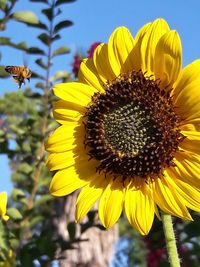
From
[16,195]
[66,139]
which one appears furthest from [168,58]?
[16,195]

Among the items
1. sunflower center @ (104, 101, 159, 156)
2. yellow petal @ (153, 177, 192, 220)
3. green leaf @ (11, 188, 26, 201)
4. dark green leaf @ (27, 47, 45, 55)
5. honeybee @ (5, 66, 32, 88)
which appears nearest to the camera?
yellow petal @ (153, 177, 192, 220)

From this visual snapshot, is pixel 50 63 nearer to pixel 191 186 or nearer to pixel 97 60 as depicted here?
pixel 97 60

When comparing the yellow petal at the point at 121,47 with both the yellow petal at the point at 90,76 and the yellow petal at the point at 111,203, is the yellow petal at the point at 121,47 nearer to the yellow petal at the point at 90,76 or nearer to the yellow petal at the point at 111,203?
the yellow petal at the point at 90,76

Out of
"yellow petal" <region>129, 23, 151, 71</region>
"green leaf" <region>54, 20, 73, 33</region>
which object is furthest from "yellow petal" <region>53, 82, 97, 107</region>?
"green leaf" <region>54, 20, 73, 33</region>

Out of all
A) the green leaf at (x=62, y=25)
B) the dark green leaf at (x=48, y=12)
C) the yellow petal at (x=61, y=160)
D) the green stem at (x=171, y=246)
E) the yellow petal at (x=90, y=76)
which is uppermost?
the dark green leaf at (x=48, y=12)

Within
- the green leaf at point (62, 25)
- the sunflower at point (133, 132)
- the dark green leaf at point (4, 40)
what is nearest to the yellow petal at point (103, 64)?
the sunflower at point (133, 132)

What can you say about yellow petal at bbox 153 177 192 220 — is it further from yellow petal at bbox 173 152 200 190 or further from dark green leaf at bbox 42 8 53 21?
dark green leaf at bbox 42 8 53 21

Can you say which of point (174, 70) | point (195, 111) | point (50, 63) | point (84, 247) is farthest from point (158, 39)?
point (84, 247)
